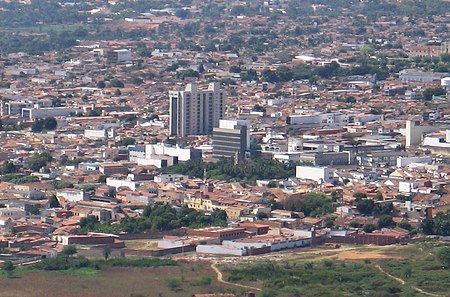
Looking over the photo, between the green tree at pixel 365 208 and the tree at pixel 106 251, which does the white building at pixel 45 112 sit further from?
the tree at pixel 106 251

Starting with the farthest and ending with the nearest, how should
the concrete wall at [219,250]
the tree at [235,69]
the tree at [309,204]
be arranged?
the tree at [235,69] < the tree at [309,204] < the concrete wall at [219,250]

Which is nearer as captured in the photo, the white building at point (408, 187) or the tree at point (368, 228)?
the tree at point (368, 228)

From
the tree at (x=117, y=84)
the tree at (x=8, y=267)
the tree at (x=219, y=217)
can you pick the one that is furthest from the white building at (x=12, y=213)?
the tree at (x=117, y=84)

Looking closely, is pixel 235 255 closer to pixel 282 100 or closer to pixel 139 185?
pixel 139 185

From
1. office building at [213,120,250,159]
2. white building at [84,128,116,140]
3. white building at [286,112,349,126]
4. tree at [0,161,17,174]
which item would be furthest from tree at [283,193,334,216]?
white building at [286,112,349,126]

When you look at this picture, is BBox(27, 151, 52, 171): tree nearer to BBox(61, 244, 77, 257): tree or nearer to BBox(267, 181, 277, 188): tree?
BBox(267, 181, 277, 188): tree

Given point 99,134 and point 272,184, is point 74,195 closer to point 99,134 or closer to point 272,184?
point 272,184

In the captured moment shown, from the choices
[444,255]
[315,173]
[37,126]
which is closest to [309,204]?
[315,173]
